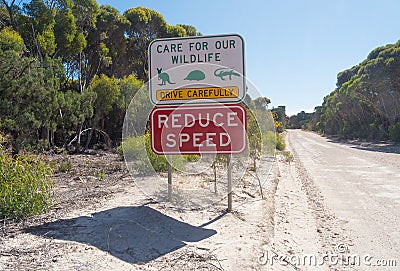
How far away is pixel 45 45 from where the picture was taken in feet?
48.5

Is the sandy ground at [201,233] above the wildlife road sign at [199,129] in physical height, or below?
below

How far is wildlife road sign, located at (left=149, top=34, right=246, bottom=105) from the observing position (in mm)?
4469

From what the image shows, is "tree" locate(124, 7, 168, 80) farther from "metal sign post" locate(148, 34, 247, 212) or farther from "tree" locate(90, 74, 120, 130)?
"metal sign post" locate(148, 34, 247, 212)

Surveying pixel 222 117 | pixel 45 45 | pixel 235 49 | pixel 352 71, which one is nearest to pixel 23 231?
pixel 222 117

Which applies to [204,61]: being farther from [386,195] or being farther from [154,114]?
[386,195]

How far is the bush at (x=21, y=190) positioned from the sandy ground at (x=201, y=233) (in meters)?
0.17

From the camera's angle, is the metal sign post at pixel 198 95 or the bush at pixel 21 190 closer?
the bush at pixel 21 190

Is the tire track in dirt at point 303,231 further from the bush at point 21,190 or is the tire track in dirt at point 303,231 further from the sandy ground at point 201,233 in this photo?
the bush at point 21,190

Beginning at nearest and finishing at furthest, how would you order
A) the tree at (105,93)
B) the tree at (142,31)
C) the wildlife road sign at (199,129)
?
the wildlife road sign at (199,129) < the tree at (105,93) < the tree at (142,31)

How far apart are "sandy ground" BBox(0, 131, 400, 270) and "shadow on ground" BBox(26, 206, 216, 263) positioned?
0.4 inches

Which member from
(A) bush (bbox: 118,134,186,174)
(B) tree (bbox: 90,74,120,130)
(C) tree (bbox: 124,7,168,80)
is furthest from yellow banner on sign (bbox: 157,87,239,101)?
(C) tree (bbox: 124,7,168,80)

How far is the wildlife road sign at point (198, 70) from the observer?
14.7 feet

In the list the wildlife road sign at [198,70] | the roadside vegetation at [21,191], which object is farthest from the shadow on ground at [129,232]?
the wildlife road sign at [198,70]

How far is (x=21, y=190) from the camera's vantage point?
4.19 metres
